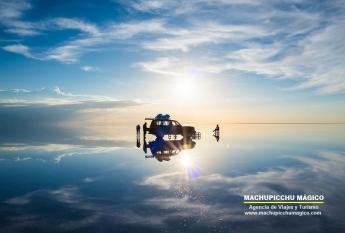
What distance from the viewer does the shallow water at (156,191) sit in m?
17.8

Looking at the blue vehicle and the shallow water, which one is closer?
the shallow water

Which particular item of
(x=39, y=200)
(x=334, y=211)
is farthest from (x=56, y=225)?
(x=334, y=211)

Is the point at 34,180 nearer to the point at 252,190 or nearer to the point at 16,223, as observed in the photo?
the point at 16,223

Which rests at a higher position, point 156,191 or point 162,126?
point 162,126

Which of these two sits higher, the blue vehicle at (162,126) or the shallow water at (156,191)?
the blue vehicle at (162,126)

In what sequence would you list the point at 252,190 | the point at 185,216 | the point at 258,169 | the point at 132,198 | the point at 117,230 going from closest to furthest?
the point at 117,230, the point at 185,216, the point at 132,198, the point at 252,190, the point at 258,169

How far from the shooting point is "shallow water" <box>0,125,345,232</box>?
1777 cm

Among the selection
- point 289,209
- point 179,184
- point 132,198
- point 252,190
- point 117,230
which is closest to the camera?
point 117,230

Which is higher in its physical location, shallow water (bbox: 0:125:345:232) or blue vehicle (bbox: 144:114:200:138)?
blue vehicle (bbox: 144:114:200:138)

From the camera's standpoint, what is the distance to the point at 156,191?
2427cm

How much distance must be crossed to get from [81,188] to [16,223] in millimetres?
7538

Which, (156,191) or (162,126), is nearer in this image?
(156,191)

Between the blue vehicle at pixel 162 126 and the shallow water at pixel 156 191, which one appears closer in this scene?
the shallow water at pixel 156 191

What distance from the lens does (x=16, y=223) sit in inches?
691
